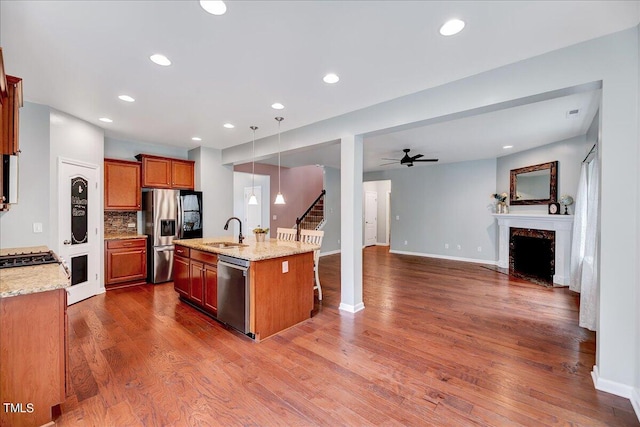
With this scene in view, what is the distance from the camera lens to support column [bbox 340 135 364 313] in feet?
11.9

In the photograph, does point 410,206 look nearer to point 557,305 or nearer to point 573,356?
point 557,305

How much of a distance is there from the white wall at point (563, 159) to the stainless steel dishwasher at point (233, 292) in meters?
5.22

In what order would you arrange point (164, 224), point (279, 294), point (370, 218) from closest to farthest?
point (279, 294)
point (164, 224)
point (370, 218)

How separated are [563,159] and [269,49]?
5.65 m

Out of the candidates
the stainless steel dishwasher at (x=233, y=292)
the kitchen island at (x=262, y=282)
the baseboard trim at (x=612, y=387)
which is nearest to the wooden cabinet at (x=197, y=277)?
the kitchen island at (x=262, y=282)

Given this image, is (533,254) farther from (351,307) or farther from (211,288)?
(211,288)

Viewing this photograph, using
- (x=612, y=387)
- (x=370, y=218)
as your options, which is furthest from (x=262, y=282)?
(x=370, y=218)

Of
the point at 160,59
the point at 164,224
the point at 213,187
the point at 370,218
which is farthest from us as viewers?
the point at 370,218

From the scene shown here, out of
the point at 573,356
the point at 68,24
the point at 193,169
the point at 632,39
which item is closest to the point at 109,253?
the point at 193,169

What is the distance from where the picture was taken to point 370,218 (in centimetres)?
1047

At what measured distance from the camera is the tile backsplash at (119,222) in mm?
5055

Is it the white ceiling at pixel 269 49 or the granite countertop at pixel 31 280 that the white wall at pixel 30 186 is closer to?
the white ceiling at pixel 269 49

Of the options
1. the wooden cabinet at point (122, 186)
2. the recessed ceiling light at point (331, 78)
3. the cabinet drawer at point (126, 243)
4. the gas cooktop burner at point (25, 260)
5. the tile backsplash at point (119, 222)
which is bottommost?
the cabinet drawer at point (126, 243)

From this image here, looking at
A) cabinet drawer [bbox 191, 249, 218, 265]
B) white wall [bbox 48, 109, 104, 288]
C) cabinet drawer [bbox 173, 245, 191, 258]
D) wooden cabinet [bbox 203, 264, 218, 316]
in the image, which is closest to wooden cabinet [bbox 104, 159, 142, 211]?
white wall [bbox 48, 109, 104, 288]
